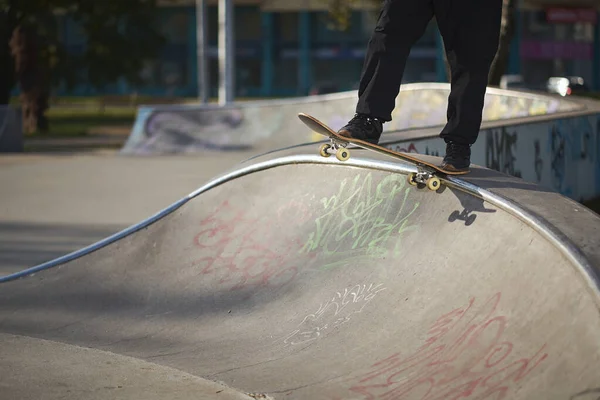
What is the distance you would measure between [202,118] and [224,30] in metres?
4.12

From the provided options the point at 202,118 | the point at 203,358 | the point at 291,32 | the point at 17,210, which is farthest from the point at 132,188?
the point at 291,32

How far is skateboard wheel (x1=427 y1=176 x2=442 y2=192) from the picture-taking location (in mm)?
4723

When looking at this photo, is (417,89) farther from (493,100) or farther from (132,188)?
(132,188)

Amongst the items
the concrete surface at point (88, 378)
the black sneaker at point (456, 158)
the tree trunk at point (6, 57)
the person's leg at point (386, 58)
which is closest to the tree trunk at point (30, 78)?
the tree trunk at point (6, 57)

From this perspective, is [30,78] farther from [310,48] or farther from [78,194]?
[310,48]

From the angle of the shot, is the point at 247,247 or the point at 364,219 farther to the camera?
the point at 247,247

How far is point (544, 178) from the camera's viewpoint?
30.3 feet

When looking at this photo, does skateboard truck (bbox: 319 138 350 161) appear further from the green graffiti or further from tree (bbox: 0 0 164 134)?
tree (bbox: 0 0 164 134)

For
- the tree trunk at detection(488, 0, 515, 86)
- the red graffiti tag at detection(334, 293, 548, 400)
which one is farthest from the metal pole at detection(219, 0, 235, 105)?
the red graffiti tag at detection(334, 293, 548, 400)

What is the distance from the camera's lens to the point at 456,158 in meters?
4.79

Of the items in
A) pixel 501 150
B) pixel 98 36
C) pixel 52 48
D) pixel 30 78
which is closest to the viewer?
pixel 501 150

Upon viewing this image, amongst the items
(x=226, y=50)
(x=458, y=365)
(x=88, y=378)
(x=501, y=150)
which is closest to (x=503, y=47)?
(x=226, y=50)

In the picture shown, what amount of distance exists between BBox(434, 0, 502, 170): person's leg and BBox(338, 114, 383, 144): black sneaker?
1.35 ft

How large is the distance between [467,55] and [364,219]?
3.24 feet
